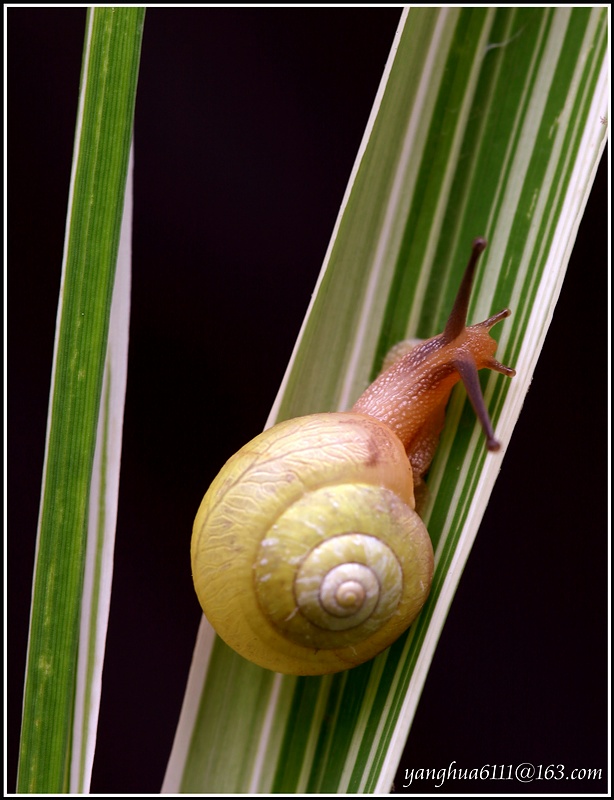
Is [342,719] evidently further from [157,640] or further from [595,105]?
[595,105]

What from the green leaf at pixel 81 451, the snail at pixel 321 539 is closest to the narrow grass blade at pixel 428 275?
the snail at pixel 321 539

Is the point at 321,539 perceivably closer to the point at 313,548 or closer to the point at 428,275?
the point at 313,548

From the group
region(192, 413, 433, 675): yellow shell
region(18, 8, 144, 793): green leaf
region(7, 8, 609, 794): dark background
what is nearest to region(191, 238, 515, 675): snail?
region(192, 413, 433, 675): yellow shell

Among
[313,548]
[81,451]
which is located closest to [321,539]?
[313,548]

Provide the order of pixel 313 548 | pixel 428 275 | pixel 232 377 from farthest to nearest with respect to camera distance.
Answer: pixel 232 377
pixel 428 275
pixel 313 548

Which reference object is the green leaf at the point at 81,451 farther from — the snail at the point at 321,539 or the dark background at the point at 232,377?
the dark background at the point at 232,377

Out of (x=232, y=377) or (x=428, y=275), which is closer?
(x=428, y=275)

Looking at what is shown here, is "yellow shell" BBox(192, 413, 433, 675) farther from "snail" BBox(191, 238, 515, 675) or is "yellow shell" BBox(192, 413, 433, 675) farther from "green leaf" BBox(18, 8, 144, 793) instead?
"green leaf" BBox(18, 8, 144, 793)
